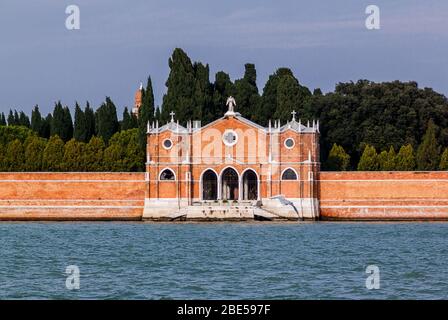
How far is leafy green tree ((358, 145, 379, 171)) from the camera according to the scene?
5275 cm

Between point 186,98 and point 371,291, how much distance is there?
35382 mm

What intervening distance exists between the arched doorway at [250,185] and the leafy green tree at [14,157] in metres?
11.6

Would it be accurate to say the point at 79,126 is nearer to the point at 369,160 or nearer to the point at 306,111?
the point at 306,111

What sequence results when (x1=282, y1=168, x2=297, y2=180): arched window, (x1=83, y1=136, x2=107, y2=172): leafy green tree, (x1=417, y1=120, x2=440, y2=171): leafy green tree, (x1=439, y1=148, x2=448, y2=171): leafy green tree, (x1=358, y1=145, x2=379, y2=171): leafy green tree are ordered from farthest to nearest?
(x1=83, y1=136, x2=107, y2=172): leafy green tree, (x1=358, y1=145, x2=379, y2=171): leafy green tree, (x1=417, y1=120, x2=440, y2=171): leafy green tree, (x1=439, y1=148, x2=448, y2=171): leafy green tree, (x1=282, y1=168, x2=297, y2=180): arched window

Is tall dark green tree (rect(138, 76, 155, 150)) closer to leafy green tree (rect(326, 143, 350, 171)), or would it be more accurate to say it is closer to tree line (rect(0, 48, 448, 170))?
tree line (rect(0, 48, 448, 170))

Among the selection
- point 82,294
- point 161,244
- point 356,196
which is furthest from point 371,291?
point 356,196

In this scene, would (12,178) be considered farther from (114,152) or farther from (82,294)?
(82,294)

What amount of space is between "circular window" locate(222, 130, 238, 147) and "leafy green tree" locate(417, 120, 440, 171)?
9.61m

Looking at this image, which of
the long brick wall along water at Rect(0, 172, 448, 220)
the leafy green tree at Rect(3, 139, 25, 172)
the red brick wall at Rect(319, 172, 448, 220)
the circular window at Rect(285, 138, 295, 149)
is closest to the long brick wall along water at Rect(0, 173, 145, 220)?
the long brick wall along water at Rect(0, 172, 448, 220)

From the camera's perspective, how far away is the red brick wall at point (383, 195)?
4738 cm

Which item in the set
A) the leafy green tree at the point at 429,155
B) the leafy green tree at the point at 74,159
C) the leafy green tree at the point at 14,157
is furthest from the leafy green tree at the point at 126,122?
the leafy green tree at the point at 429,155

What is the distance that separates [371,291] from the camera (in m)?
21.3

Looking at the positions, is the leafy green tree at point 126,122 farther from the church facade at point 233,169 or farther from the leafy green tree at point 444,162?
the leafy green tree at point 444,162

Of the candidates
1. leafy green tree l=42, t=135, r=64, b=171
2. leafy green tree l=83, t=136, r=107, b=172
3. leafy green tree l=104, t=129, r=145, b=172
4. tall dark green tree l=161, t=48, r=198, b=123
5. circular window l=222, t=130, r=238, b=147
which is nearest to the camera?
circular window l=222, t=130, r=238, b=147
